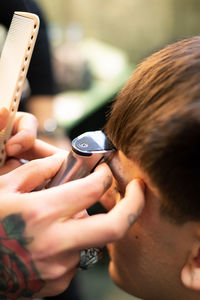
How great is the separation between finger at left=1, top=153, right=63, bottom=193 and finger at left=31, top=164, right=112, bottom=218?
8 cm

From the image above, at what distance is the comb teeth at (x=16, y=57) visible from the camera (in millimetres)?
702

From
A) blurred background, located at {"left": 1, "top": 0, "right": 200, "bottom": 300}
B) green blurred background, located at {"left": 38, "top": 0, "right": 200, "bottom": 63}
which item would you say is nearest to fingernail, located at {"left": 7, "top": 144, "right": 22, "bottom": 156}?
blurred background, located at {"left": 1, "top": 0, "right": 200, "bottom": 300}

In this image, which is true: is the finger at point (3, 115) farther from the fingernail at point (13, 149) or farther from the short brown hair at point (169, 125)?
the short brown hair at point (169, 125)

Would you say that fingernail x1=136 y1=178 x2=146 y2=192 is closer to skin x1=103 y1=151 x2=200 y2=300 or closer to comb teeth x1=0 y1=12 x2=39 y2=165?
skin x1=103 y1=151 x2=200 y2=300

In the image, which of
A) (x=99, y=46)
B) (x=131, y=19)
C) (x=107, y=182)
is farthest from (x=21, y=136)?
(x=131, y=19)

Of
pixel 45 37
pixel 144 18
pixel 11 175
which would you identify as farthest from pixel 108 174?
pixel 144 18

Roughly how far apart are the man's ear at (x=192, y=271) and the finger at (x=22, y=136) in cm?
42

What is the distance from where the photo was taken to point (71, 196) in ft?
1.95

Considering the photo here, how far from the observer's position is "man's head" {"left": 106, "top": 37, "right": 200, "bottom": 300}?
1.89 ft

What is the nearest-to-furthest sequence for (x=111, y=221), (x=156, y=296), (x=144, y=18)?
(x=111, y=221), (x=156, y=296), (x=144, y=18)

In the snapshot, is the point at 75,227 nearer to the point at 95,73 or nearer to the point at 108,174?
the point at 108,174

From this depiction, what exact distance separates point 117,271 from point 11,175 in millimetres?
337

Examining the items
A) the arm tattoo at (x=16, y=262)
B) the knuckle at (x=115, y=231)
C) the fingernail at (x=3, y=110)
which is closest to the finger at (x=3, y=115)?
the fingernail at (x=3, y=110)

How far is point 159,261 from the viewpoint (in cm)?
71
